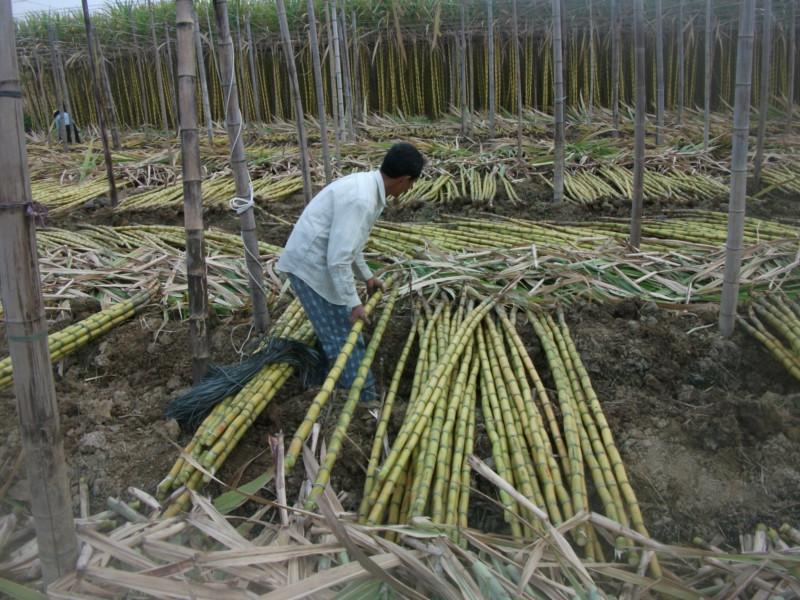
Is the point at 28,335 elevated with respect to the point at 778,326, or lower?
elevated

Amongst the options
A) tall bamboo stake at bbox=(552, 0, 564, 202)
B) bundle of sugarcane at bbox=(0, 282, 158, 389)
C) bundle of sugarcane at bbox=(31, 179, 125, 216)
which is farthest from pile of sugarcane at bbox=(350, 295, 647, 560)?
bundle of sugarcane at bbox=(31, 179, 125, 216)

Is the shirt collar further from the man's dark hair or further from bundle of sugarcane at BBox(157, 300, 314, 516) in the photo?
bundle of sugarcane at BBox(157, 300, 314, 516)

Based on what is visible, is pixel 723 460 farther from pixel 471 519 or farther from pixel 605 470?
pixel 471 519

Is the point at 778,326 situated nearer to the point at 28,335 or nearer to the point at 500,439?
the point at 500,439

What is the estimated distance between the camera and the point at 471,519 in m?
2.19

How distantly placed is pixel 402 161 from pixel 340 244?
40cm

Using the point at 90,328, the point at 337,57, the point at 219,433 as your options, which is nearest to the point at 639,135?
the point at 219,433

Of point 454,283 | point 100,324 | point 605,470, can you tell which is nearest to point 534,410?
point 605,470

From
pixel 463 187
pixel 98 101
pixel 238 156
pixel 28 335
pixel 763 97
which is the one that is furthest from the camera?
pixel 463 187

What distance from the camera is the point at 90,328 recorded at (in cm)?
334

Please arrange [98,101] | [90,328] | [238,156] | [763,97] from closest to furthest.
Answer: [238,156]
[90,328]
[763,97]
[98,101]

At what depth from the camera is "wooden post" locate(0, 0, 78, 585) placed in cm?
142

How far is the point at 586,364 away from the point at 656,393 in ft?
1.01

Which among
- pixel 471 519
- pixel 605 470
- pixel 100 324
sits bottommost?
pixel 471 519
